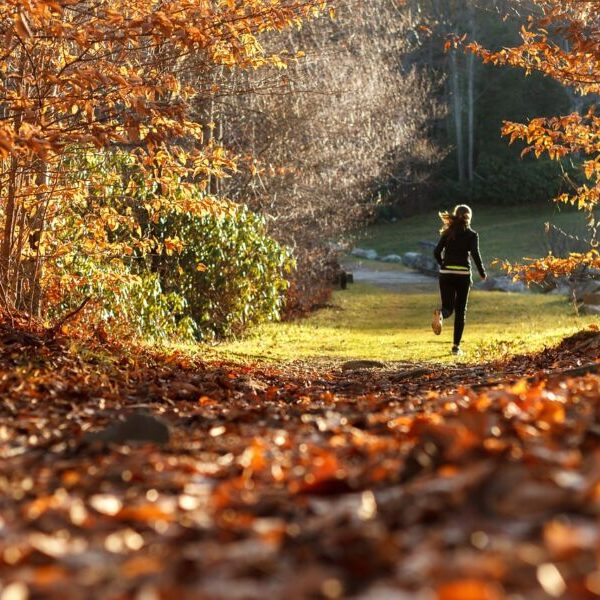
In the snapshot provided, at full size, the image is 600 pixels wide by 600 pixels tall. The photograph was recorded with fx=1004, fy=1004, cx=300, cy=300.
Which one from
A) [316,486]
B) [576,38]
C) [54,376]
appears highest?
[576,38]

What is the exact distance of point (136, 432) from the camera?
4430mm

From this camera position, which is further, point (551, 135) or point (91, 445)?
point (551, 135)

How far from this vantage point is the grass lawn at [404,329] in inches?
512

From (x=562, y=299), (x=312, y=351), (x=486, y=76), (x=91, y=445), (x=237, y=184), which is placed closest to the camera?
(x=91, y=445)

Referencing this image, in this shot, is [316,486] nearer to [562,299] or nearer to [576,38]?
[576,38]

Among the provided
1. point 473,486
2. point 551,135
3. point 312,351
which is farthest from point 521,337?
point 473,486

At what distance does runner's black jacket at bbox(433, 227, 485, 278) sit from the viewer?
12727 millimetres

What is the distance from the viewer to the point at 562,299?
2098 cm

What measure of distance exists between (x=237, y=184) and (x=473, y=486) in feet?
47.3

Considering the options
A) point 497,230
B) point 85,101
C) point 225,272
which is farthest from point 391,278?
point 85,101

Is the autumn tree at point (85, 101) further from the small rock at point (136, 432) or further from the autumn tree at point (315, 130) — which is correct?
the autumn tree at point (315, 130)

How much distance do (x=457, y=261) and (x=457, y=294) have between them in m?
0.42

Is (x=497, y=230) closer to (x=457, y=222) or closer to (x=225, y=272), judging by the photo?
(x=225, y=272)

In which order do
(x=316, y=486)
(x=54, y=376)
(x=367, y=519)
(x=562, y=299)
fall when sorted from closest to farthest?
(x=367, y=519), (x=316, y=486), (x=54, y=376), (x=562, y=299)
